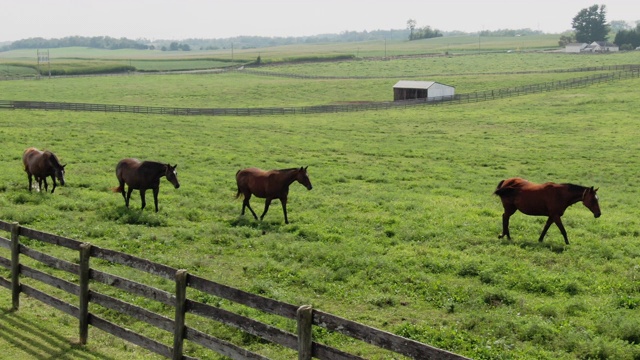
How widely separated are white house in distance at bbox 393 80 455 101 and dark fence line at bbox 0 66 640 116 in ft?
2.71

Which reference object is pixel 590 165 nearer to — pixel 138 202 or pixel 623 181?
pixel 623 181

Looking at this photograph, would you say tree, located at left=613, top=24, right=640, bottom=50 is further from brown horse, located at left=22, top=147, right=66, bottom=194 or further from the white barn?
brown horse, located at left=22, top=147, right=66, bottom=194

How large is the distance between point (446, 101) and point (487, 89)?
1503cm

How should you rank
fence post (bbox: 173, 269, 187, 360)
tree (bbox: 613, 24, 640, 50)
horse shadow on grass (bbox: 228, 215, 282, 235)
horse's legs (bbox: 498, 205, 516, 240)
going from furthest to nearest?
tree (bbox: 613, 24, 640, 50) < horse shadow on grass (bbox: 228, 215, 282, 235) < horse's legs (bbox: 498, 205, 516, 240) < fence post (bbox: 173, 269, 187, 360)

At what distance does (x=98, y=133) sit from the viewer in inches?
1661

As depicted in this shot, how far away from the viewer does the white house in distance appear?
73312mm

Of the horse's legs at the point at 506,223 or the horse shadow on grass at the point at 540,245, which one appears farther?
the horse's legs at the point at 506,223

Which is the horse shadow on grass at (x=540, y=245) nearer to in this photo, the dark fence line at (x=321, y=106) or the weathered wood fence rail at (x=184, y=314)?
the weathered wood fence rail at (x=184, y=314)

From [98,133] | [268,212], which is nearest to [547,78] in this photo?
[98,133]

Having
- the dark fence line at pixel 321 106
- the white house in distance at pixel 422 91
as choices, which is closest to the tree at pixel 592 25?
the dark fence line at pixel 321 106

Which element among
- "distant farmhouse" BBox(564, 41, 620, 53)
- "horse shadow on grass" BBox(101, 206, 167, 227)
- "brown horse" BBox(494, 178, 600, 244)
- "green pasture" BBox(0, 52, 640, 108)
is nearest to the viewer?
"brown horse" BBox(494, 178, 600, 244)

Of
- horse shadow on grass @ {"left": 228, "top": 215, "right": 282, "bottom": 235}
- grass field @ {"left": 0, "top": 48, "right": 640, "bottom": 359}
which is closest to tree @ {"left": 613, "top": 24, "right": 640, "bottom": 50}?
grass field @ {"left": 0, "top": 48, "right": 640, "bottom": 359}

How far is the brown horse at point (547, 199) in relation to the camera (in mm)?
17391

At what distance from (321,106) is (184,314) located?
5852 centimetres
